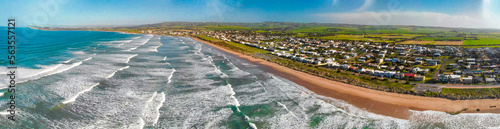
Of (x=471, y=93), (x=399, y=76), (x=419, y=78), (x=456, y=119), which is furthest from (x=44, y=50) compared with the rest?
(x=471, y=93)

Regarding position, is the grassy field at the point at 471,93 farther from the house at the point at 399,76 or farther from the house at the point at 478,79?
the house at the point at 399,76

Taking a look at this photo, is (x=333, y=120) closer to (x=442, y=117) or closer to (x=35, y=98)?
(x=442, y=117)

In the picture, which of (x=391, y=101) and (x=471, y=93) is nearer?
(x=391, y=101)

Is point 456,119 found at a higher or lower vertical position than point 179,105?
higher

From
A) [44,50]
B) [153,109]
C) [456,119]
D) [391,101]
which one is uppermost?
[44,50]

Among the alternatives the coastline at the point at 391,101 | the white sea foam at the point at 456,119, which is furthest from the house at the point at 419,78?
the white sea foam at the point at 456,119

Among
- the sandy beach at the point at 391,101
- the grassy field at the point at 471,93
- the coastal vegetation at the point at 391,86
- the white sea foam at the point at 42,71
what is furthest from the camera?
the white sea foam at the point at 42,71

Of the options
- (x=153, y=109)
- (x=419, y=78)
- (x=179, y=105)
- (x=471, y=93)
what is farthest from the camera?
(x=419, y=78)

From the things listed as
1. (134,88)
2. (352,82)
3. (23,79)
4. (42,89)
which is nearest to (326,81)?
(352,82)

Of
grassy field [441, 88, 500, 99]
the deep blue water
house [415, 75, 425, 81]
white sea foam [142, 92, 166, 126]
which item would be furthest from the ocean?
house [415, 75, 425, 81]

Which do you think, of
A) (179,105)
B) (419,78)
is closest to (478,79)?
(419,78)

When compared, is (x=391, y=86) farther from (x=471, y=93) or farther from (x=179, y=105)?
(x=179, y=105)

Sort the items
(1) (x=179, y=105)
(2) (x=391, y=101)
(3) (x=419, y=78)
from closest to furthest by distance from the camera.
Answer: (1) (x=179, y=105), (2) (x=391, y=101), (3) (x=419, y=78)
